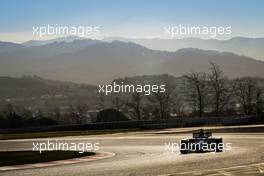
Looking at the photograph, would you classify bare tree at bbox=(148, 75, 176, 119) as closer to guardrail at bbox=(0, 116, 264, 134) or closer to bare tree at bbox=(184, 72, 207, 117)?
bare tree at bbox=(184, 72, 207, 117)

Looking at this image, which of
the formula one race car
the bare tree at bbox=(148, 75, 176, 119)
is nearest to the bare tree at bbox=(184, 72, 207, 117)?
the bare tree at bbox=(148, 75, 176, 119)

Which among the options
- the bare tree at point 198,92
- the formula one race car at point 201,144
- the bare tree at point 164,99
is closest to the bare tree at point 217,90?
the bare tree at point 198,92

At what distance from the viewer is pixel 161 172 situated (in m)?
17.2

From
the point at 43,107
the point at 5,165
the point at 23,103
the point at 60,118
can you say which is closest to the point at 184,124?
the point at 5,165

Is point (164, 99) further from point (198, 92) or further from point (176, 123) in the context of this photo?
point (176, 123)

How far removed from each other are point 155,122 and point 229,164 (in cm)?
5034

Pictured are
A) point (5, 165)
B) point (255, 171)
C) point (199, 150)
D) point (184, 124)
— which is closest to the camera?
point (255, 171)

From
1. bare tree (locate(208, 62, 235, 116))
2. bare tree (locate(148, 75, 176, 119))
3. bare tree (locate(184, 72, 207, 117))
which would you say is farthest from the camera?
bare tree (locate(148, 75, 176, 119))

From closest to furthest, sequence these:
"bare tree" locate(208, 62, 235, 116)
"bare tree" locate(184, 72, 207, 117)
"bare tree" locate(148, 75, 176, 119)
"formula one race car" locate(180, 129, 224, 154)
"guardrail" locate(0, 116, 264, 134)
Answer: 1. "formula one race car" locate(180, 129, 224, 154)
2. "guardrail" locate(0, 116, 264, 134)
3. "bare tree" locate(184, 72, 207, 117)
4. "bare tree" locate(208, 62, 235, 116)
5. "bare tree" locate(148, 75, 176, 119)

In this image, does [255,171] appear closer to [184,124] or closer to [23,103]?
[184,124]

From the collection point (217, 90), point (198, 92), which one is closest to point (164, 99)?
point (217, 90)

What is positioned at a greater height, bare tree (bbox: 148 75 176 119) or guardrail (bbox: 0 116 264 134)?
bare tree (bbox: 148 75 176 119)

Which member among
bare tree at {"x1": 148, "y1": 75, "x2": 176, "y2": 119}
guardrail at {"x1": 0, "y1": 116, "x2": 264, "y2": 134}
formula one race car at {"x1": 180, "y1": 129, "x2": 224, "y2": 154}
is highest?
bare tree at {"x1": 148, "y1": 75, "x2": 176, "y2": 119}

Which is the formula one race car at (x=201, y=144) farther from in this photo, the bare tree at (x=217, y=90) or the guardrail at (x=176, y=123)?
the bare tree at (x=217, y=90)
